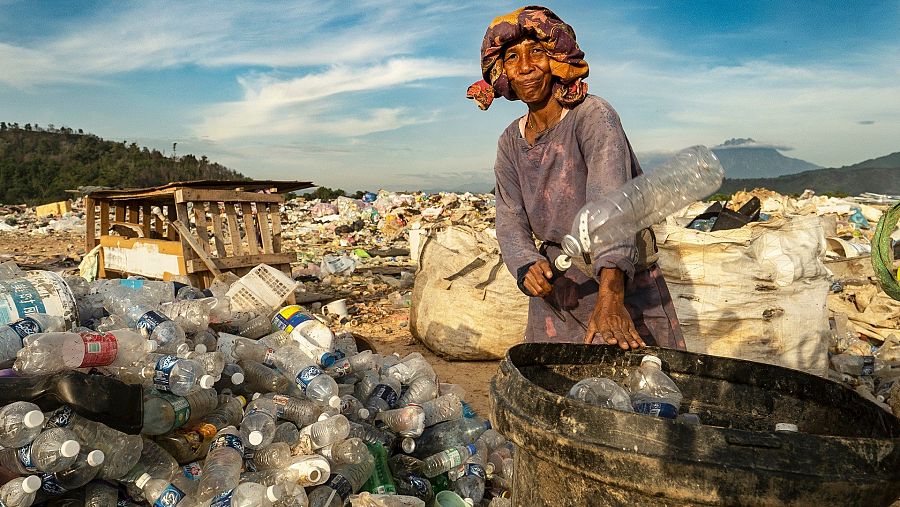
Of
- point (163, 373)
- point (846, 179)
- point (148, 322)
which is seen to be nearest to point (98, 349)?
point (163, 373)

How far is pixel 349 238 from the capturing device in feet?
46.2

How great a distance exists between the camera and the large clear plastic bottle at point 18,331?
2.53 m

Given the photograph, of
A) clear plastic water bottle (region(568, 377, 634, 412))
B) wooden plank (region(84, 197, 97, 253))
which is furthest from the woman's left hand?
wooden plank (region(84, 197, 97, 253))

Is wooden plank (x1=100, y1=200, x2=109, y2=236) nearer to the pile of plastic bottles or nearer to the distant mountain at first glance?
the pile of plastic bottles

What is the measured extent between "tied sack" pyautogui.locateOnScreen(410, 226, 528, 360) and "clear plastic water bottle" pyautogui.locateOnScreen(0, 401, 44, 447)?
3.21 metres

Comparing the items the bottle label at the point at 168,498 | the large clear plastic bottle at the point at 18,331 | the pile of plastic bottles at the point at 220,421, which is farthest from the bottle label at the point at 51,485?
the large clear plastic bottle at the point at 18,331

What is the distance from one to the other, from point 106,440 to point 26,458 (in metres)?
0.25

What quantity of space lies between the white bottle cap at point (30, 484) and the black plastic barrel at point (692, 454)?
152 centimetres

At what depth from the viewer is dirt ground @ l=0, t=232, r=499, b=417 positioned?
4.80m

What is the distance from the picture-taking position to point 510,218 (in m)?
2.44

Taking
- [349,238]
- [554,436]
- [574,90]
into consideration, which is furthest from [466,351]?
[349,238]

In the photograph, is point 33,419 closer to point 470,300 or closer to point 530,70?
point 530,70

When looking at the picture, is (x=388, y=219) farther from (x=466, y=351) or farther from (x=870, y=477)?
(x=870, y=477)

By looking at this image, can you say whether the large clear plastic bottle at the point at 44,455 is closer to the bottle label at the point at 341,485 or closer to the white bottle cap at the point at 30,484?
the white bottle cap at the point at 30,484
